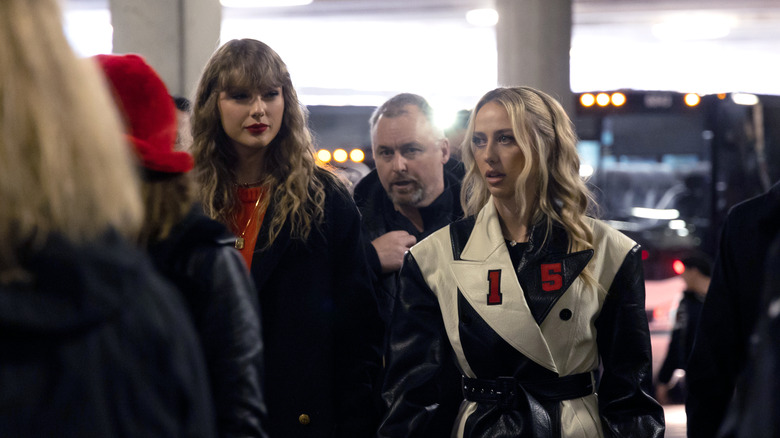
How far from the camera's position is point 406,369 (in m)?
2.96

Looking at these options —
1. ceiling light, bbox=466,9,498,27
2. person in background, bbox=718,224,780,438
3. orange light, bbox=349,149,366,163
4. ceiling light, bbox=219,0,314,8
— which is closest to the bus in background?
ceiling light, bbox=466,9,498,27

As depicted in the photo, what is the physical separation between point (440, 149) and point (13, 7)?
11.2ft

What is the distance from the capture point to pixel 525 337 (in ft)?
9.28

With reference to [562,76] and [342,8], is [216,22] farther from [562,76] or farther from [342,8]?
[342,8]

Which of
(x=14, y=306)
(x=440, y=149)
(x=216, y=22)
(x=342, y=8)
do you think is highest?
(x=342, y=8)

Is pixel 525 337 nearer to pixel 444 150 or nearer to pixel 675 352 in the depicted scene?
pixel 444 150

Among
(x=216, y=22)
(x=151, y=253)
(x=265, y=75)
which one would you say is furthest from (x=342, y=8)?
(x=151, y=253)

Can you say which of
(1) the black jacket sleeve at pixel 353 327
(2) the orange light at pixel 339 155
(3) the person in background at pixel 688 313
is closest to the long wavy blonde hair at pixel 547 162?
(1) the black jacket sleeve at pixel 353 327

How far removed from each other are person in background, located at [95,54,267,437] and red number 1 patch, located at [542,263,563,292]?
121 cm

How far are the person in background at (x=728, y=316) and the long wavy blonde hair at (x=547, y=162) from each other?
0.54 metres

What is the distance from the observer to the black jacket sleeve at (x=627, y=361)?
2.82m

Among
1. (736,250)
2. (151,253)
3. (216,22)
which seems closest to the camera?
(151,253)

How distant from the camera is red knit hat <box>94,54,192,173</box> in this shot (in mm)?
2002

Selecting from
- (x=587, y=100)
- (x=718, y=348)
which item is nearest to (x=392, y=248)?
(x=718, y=348)
